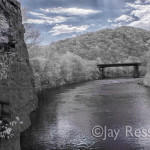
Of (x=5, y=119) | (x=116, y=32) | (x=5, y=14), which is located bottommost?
(x=5, y=119)

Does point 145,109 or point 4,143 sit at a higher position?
point 4,143

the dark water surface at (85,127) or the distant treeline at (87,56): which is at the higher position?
the distant treeline at (87,56)

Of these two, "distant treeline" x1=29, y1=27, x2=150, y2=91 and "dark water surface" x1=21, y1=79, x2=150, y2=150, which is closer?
"dark water surface" x1=21, y1=79, x2=150, y2=150

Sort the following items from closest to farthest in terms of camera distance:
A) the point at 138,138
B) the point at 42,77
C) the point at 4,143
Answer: the point at 4,143 < the point at 138,138 < the point at 42,77

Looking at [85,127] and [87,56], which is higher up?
[87,56]

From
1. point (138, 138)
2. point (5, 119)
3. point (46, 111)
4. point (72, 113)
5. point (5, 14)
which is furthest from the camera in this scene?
point (46, 111)

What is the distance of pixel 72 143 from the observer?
15.3 m

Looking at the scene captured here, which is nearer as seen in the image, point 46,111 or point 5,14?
point 5,14

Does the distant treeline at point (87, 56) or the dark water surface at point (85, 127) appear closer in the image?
the dark water surface at point (85, 127)

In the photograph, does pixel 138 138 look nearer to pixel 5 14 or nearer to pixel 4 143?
pixel 4 143

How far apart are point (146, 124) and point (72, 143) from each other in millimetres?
8001

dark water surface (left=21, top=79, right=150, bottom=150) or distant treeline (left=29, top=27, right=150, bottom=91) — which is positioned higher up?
distant treeline (left=29, top=27, right=150, bottom=91)

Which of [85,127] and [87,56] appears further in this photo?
[87,56]

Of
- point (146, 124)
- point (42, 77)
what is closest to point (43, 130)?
point (146, 124)
